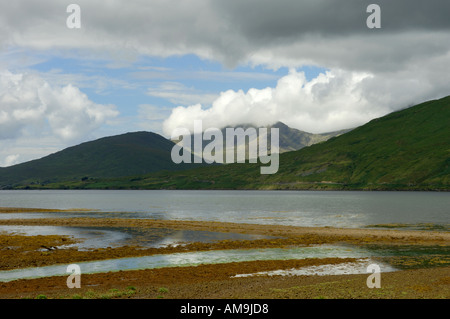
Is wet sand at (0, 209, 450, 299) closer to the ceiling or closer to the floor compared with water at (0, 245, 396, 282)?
closer to the ceiling

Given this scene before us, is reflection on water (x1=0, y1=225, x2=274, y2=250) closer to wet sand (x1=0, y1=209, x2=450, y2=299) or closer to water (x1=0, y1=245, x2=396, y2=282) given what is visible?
wet sand (x1=0, y1=209, x2=450, y2=299)

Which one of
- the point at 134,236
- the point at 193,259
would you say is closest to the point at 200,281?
the point at 193,259

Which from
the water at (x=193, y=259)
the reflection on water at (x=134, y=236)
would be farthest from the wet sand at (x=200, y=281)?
the reflection on water at (x=134, y=236)

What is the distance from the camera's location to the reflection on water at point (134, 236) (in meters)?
67.2

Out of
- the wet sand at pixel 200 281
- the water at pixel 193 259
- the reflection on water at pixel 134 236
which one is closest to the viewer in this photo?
the wet sand at pixel 200 281

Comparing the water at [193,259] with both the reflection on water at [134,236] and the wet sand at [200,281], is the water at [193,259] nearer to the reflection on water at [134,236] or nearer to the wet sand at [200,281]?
the wet sand at [200,281]

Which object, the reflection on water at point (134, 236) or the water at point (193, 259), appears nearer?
the water at point (193, 259)

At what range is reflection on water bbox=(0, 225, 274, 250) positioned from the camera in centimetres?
6719

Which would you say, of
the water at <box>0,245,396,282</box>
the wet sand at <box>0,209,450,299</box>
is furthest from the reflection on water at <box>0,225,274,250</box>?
the water at <box>0,245,396,282</box>

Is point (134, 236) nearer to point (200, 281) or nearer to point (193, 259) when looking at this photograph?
point (193, 259)

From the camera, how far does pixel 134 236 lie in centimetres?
7700

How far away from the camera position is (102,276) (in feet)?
134
